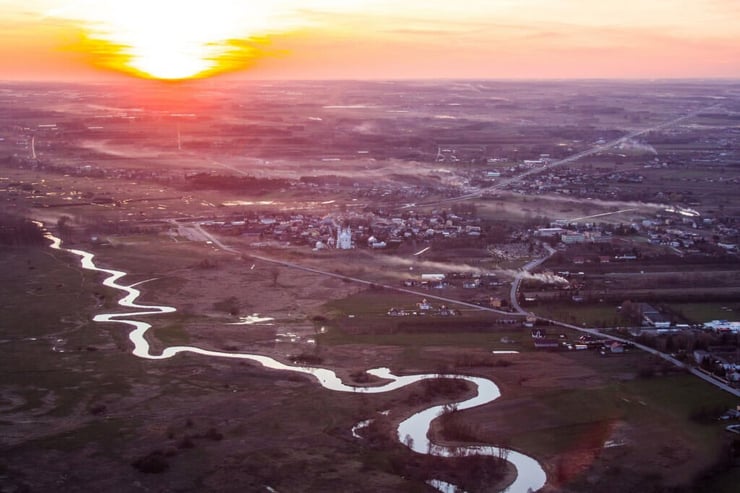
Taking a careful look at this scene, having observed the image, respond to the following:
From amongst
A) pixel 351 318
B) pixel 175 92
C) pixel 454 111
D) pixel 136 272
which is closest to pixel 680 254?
pixel 351 318

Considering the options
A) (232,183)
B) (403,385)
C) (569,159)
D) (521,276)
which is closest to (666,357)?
(403,385)

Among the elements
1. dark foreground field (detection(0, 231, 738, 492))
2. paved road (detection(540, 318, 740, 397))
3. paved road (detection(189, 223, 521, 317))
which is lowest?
dark foreground field (detection(0, 231, 738, 492))

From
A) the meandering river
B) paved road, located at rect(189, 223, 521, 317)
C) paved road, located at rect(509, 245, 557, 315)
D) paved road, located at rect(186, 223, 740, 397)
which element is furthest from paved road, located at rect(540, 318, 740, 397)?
the meandering river

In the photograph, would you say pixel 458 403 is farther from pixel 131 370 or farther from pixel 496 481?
pixel 131 370

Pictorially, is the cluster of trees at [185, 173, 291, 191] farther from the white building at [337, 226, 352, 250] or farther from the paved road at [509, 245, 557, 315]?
the paved road at [509, 245, 557, 315]

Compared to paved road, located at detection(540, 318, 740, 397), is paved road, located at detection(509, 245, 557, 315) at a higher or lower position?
higher

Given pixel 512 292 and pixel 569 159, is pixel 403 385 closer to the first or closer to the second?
pixel 512 292

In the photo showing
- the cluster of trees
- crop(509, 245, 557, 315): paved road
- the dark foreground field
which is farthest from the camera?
the cluster of trees

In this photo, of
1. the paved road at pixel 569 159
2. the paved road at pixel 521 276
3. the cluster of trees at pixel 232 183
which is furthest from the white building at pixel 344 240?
the cluster of trees at pixel 232 183
